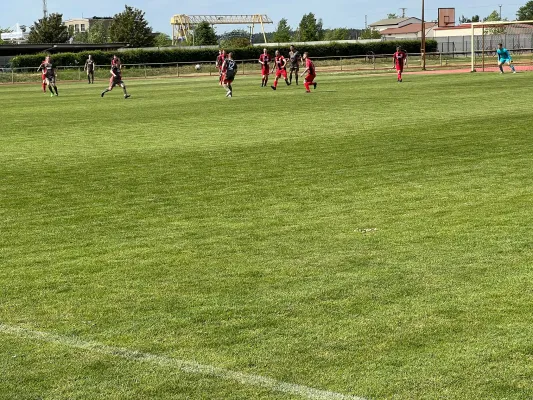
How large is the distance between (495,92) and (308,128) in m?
13.8

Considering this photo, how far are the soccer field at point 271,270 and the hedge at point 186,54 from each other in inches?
2393

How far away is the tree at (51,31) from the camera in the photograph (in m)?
114

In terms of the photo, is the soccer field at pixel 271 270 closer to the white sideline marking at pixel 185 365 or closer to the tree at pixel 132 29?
the white sideline marking at pixel 185 365

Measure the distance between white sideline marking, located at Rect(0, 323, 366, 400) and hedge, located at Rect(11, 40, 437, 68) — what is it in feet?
233

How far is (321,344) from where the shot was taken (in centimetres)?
591

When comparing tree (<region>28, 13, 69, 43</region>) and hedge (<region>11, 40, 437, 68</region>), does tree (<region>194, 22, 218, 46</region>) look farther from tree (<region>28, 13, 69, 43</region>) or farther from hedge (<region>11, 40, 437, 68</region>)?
hedge (<region>11, 40, 437, 68</region>)

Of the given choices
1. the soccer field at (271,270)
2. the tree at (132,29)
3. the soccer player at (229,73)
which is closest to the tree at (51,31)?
the tree at (132,29)

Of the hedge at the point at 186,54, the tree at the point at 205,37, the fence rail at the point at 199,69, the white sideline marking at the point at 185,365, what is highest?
the tree at the point at 205,37

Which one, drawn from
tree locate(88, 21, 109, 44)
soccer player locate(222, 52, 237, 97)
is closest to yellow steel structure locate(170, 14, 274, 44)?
tree locate(88, 21, 109, 44)

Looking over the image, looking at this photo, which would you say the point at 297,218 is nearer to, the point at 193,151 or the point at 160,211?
the point at 160,211

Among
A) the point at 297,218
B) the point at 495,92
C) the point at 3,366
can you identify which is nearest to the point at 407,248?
the point at 297,218

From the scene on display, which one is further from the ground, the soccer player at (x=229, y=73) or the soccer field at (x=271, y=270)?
the soccer player at (x=229, y=73)

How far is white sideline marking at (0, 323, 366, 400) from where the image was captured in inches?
202

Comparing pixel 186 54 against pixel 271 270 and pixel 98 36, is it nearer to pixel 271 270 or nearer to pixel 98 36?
pixel 98 36
